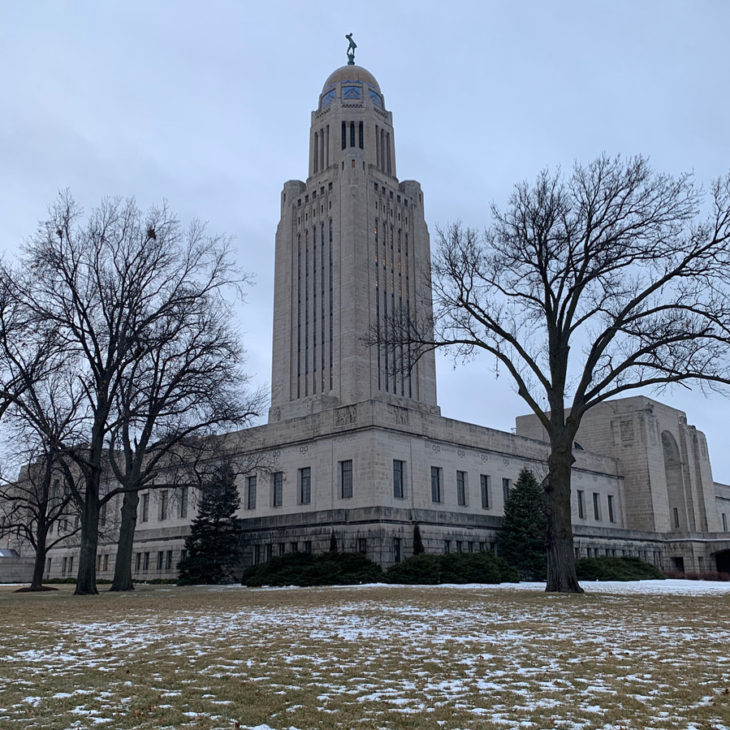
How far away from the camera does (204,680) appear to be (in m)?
7.68

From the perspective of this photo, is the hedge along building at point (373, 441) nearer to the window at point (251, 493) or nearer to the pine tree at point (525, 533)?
the window at point (251, 493)

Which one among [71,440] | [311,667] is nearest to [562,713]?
[311,667]

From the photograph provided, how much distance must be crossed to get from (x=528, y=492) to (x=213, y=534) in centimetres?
1912

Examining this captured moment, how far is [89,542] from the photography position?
28.9 metres

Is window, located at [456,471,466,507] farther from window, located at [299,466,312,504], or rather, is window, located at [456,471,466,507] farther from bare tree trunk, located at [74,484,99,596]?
bare tree trunk, located at [74,484,99,596]

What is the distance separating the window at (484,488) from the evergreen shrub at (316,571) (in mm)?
17032

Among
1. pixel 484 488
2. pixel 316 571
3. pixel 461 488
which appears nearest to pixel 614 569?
pixel 461 488

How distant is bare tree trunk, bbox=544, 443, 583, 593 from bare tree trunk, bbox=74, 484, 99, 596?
706 inches

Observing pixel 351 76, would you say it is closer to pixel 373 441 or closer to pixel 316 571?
pixel 373 441

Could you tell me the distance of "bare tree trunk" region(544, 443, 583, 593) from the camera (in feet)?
72.3

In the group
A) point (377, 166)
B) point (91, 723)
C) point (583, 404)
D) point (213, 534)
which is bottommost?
point (91, 723)

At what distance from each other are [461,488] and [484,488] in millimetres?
2844

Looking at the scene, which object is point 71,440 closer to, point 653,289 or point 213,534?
point 213,534

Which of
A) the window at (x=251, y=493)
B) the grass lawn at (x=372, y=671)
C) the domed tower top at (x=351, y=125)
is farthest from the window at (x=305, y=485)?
the domed tower top at (x=351, y=125)
